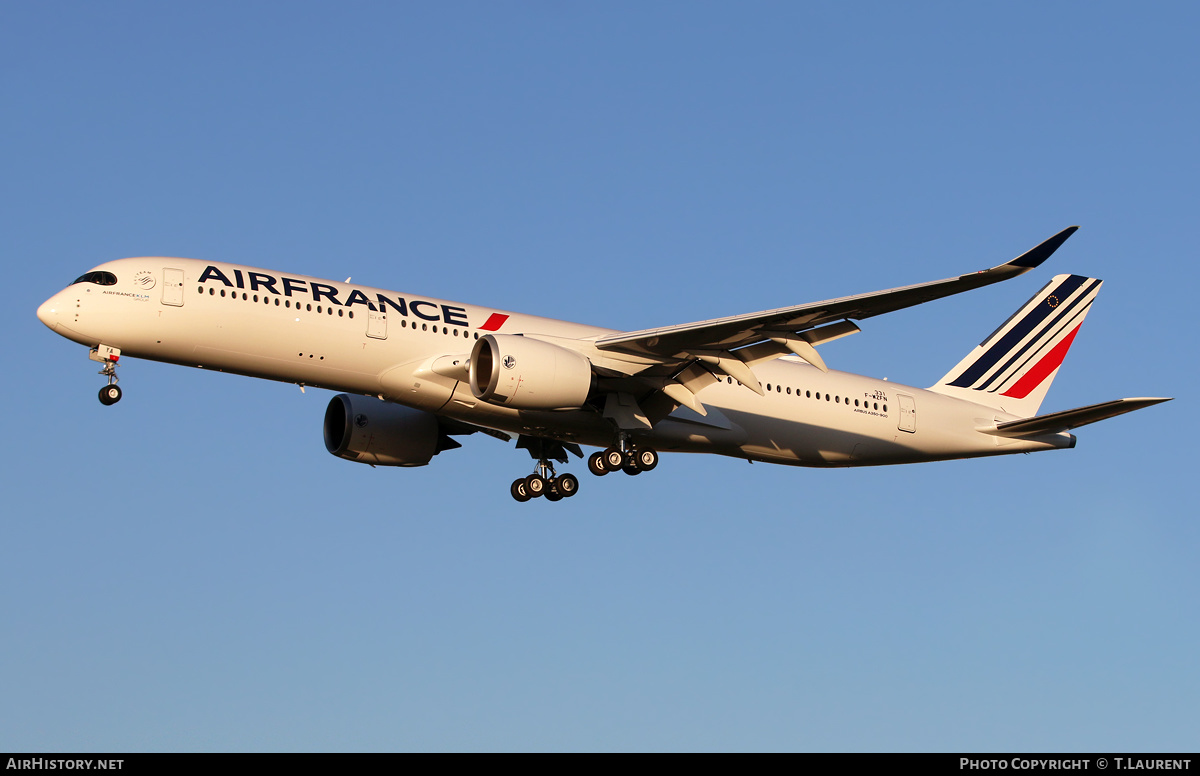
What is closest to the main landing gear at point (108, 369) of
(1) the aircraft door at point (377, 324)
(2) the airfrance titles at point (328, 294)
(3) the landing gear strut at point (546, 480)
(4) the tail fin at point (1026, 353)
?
(2) the airfrance titles at point (328, 294)

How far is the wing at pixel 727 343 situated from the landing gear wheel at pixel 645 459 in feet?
2.90

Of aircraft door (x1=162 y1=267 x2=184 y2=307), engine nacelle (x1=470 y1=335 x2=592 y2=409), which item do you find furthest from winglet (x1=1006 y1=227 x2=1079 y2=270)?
aircraft door (x1=162 y1=267 x2=184 y2=307)

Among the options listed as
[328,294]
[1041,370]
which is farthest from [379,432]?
[1041,370]

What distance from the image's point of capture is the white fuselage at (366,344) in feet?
100

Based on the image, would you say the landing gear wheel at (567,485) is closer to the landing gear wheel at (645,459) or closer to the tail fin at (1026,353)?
the landing gear wheel at (645,459)

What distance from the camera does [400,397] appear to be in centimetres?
3203

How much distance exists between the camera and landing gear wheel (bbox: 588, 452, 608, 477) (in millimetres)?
34312

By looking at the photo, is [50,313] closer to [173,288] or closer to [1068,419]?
[173,288]

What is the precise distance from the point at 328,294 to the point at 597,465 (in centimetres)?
832
